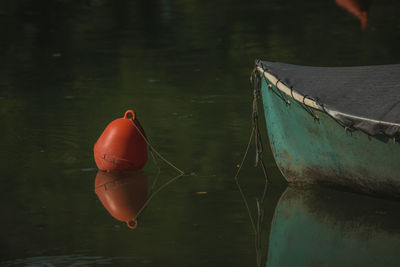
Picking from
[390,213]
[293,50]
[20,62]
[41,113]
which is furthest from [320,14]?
[390,213]

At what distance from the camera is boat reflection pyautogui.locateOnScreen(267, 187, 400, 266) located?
7.27 metres

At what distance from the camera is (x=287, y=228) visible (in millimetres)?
8047

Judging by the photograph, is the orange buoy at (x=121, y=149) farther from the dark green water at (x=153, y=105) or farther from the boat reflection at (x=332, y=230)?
the boat reflection at (x=332, y=230)

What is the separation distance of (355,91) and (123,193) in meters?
2.31

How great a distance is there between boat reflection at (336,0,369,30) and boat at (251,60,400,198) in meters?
13.7

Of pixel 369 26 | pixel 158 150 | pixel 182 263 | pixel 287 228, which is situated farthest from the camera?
pixel 369 26

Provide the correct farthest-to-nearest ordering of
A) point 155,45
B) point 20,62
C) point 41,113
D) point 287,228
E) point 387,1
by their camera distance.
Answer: point 387,1
point 155,45
point 20,62
point 41,113
point 287,228

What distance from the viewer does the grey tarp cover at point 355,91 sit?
807cm

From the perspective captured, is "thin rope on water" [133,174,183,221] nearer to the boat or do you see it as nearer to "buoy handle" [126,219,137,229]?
"buoy handle" [126,219,137,229]

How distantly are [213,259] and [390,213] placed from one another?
1.85 m

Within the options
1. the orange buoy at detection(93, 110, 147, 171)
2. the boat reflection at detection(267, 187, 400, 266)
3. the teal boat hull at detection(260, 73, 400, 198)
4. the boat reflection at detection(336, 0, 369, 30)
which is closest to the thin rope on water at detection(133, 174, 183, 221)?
the orange buoy at detection(93, 110, 147, 171)

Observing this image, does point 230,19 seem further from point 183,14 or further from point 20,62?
point 20,62

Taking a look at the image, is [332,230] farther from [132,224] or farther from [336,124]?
[132,224]

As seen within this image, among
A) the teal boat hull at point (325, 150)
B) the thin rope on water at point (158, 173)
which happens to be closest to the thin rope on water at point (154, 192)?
the thin rope on water at point (158, 173)
